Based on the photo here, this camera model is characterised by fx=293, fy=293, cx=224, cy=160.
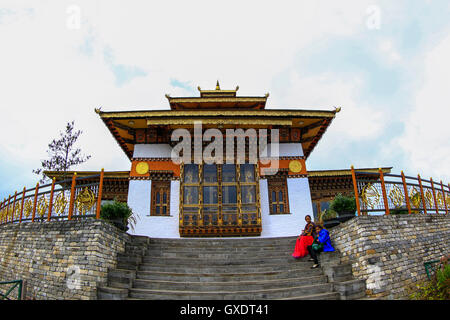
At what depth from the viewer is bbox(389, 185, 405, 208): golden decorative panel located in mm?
7965

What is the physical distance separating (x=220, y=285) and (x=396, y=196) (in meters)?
5.37

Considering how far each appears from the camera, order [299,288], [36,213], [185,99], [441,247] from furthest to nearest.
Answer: [185,99] → [36,213] → [441,247] → [299,288]

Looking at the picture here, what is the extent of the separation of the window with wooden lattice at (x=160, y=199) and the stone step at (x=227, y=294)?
5817mm

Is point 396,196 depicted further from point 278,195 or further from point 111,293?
point 111,293

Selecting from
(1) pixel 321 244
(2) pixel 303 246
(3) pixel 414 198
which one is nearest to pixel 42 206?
(2) pixel 303 246

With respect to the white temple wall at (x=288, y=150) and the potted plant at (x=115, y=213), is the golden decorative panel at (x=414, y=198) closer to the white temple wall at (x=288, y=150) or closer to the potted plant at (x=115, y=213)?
the white temple wall at (x=288, y=150)

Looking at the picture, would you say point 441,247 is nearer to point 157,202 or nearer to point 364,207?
point 364,207

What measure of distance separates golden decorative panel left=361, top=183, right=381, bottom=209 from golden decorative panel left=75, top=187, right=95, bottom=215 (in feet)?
23.5

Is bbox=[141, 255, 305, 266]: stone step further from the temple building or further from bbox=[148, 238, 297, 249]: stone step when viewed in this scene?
the temple building

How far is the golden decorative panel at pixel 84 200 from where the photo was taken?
302 inches

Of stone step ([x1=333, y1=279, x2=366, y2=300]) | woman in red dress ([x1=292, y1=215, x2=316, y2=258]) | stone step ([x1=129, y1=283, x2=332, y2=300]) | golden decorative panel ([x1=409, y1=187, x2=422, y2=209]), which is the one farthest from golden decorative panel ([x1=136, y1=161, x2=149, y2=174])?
golden decorative panel ([x1=409, y1=187, x2=422, y2=209])
